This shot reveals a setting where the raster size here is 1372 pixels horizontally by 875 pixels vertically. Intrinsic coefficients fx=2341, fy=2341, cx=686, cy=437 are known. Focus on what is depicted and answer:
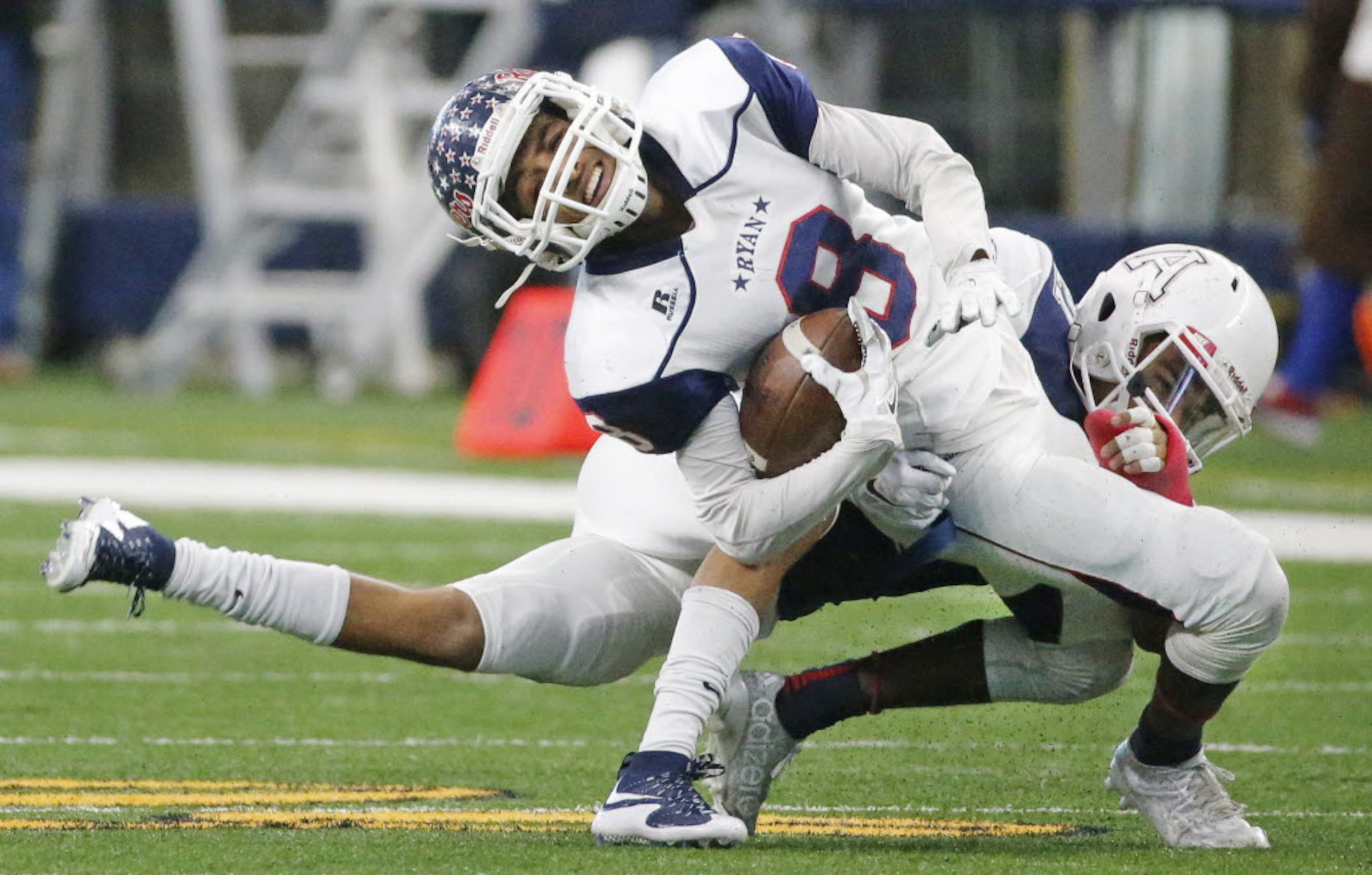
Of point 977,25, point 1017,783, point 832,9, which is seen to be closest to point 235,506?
point 1017,783

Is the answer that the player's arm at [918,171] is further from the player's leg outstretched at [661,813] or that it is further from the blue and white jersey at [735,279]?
the player's leg outstretched at [661,813]

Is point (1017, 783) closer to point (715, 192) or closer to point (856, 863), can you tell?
point (856, 863)

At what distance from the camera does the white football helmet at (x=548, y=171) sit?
9.80 feet

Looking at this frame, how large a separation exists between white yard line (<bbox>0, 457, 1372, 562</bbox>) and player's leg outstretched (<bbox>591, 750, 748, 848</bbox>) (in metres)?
3.28

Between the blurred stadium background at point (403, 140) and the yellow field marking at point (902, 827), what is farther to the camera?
the blurred stadium background at point (403, 140)

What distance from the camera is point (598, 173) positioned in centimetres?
300

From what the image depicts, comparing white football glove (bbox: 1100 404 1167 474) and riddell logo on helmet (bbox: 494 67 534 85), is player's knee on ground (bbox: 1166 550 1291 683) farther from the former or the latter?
riddell logo on helmet (bbox: 494 67 534 85)

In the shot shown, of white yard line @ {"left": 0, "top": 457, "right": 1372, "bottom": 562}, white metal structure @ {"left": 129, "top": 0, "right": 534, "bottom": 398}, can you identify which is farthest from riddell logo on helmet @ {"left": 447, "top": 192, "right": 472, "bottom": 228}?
white metal structure @ {"left": 129, "top": 0, "right": 534, "bottom": 398}

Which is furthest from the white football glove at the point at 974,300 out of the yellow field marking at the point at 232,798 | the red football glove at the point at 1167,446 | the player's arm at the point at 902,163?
the yellow field marking at the point at 232,798

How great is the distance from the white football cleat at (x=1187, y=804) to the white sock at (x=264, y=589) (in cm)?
110

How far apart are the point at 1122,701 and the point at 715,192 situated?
1783 mm

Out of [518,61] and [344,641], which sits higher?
[344,641]

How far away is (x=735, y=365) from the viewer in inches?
121

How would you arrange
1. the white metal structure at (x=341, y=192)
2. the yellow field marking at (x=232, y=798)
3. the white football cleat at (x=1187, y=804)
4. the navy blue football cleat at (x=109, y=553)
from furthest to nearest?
the white metal structure at (x=341, y=192) < the yellow field marking at (x=232, y=798) < the white football cleat at (x=1187, y=804) < the navy blue football cleat at (x=109, y=553)
